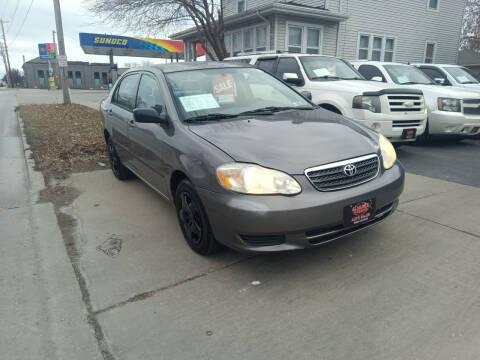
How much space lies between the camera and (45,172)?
18.6 feet

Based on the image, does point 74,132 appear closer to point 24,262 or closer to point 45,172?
point 45,172

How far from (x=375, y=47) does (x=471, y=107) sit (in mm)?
11250

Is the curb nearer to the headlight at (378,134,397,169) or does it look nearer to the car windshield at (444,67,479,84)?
the headlight at (378,134,397,169)

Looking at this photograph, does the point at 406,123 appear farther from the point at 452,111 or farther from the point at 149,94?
the point at 149,94

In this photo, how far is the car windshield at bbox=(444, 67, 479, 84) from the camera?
9.67 meters

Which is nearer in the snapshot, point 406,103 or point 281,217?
point 281,217

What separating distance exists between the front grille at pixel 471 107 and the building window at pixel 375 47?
34.0 feet

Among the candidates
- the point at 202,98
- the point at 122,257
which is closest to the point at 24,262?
the point at 122,257

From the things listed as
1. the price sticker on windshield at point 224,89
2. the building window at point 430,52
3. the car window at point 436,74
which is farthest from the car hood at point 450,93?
the building window at point 430,52

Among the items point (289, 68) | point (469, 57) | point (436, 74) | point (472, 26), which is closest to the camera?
point (289, 68)

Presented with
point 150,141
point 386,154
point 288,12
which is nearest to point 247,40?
point 288,12

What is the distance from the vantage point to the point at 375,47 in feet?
56.6

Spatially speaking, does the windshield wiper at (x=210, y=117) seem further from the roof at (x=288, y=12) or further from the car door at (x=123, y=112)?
the roof at (x=288, y=12)

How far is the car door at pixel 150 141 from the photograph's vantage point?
11.3 feet
